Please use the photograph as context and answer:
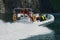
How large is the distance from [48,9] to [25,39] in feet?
142

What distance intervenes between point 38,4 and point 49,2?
2704 mm

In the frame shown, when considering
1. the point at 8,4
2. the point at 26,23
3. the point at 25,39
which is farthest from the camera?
the point at 8,4

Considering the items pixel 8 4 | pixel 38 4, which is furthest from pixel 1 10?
pixel 38 4

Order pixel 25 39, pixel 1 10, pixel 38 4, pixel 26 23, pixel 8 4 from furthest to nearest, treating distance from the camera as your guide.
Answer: pixel 38 4, pixel 8 4, pixel 1 10, pixel 26 23, pixel 25 39

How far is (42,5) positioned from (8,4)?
872 cm

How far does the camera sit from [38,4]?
59.6 m

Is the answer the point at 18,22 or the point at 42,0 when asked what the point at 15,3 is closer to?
the point at 42,0

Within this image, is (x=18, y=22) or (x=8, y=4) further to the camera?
(x=8, y=4)

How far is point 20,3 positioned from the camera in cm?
5619

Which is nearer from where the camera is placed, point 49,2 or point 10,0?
point 10,0

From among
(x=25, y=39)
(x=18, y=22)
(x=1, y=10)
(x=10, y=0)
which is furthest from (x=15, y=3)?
(x=25, y=39)

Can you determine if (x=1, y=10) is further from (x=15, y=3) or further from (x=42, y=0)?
(x=42, y=0)

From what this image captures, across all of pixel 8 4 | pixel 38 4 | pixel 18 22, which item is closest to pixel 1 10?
pixel 8 4

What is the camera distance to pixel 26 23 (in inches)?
982
